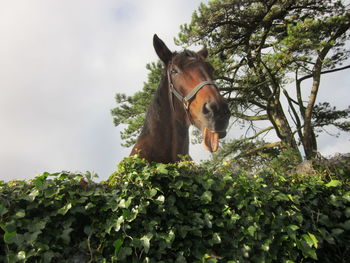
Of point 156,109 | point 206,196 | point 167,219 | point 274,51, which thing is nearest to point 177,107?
point 156,109

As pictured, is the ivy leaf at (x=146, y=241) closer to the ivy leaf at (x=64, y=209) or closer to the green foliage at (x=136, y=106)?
the ivy leaf at (x=64, y=209)

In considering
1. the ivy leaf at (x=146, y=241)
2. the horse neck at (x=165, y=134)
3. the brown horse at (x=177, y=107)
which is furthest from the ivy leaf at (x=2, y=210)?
the horse neck at (x=165, y=134)

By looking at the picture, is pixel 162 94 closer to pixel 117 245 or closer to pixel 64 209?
pixel 64 209

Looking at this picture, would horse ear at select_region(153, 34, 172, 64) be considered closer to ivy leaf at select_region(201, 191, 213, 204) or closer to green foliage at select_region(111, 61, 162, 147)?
ivy leaf at select_region(201, 191, 213, 204)

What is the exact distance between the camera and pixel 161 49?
4.20 meters

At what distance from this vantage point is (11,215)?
6.88 ft

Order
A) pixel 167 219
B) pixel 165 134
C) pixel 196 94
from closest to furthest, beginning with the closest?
pixel 167 219, pixel 196 94, pixel 165 134

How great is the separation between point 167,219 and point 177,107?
186cm

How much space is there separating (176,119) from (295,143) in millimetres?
12083

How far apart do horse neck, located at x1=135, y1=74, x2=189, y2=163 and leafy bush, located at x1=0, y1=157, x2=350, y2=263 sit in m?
1.16

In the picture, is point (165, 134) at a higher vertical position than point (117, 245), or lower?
higher

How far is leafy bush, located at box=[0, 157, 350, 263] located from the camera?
82.9 inches

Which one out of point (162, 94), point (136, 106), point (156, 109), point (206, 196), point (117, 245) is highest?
point (136, 106)

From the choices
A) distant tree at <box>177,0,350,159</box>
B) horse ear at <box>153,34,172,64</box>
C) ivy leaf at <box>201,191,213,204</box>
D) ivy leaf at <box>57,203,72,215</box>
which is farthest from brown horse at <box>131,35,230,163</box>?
distant tree at <box>177,0,350,159</box>
